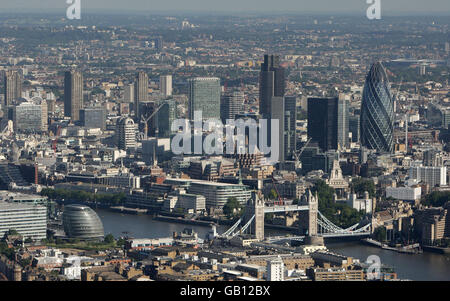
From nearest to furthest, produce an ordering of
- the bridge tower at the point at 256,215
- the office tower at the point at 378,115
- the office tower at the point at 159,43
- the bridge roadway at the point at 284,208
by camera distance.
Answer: the bridge tower at the point at 256,215, the bridge roadway at the point at 284,208, the office tower at the point at 378,115, the office tower at the point at 159,43

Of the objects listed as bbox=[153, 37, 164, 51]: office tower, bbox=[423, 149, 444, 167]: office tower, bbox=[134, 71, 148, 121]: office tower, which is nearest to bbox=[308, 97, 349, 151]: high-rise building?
bbox=[423, 149, 444, 167]: office tower

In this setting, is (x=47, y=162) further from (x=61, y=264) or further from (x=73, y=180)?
(x=61, y=264)

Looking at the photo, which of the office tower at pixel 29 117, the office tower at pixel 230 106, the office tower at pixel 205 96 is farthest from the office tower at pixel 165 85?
the office tower at pixel 29 117

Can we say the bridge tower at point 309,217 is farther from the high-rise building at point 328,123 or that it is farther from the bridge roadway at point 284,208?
the high-rise building at point 328,123
